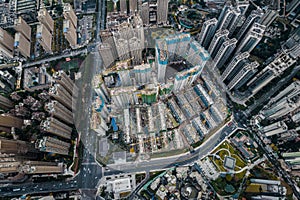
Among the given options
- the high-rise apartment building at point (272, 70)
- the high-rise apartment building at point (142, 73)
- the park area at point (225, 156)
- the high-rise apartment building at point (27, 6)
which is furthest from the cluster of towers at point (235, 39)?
the high-rise apartment building at point (27, 6)

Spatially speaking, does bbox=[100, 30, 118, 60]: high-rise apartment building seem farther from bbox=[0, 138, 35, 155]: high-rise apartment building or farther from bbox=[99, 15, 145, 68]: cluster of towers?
bbox=[0, 138, 35, 155]: high-rise apartment building

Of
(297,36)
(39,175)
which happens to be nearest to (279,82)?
(297,36)

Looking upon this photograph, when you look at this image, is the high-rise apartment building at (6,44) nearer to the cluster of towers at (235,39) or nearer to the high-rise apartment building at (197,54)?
the high-rise apartment building at (197,54)

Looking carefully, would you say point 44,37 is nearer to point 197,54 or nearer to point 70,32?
point 70,32

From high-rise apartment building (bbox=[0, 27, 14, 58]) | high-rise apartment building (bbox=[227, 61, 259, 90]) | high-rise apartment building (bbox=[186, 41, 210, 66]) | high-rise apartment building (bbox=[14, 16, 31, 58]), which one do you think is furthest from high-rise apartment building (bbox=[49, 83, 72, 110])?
high-rise apartment building (bbox=[227, 61, 259, 90])

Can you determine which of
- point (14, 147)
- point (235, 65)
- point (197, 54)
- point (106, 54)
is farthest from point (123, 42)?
point (14, 147)

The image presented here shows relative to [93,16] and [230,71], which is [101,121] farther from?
[93,16]
